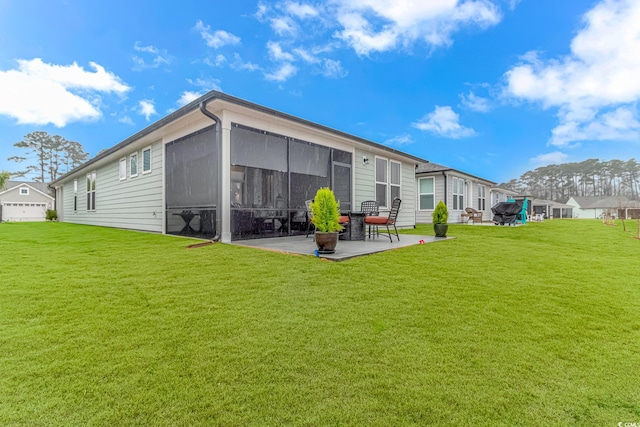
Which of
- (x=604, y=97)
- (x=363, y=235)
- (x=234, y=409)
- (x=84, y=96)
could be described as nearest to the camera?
(x=234, y=409)

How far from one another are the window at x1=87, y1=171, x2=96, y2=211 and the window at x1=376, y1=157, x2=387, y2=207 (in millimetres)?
12380

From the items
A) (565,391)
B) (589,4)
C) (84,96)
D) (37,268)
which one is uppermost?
(84,96)

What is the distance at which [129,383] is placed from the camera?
1470 millimetres

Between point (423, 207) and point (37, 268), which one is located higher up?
point (423, 207)

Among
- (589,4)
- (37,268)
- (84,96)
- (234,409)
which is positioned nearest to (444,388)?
(234,409)

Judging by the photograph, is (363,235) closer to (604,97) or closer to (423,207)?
(423,207)

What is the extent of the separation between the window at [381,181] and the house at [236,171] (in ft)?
0.11

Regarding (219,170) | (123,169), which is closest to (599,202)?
(219,170)

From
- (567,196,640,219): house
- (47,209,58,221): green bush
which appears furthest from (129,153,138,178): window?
(567,196,640,219): house

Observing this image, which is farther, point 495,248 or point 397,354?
point 495,248

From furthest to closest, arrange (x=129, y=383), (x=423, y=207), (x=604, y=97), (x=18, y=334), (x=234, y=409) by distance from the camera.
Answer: (x=604, y=97), (x=423, y=207), (x=18, y=334), (x=129, y=383), (x=234, y=409)

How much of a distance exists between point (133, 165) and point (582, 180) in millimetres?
59669

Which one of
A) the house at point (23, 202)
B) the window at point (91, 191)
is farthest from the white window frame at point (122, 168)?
the house at point (23, 202)

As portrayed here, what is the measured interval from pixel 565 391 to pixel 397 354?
0.83 meters
